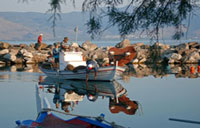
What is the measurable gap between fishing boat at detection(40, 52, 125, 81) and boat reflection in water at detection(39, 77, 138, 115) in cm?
35

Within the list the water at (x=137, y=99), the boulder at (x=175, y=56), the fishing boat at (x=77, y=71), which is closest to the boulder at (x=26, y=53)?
the water at (x=137, y=99)

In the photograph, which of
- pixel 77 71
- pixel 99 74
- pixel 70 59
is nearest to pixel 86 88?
pixel 99 74

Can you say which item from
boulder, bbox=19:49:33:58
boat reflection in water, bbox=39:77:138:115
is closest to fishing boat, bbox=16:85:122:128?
boat reflection in water, bbox=39:77:138:115

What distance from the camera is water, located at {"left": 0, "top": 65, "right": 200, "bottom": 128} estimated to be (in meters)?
13.4

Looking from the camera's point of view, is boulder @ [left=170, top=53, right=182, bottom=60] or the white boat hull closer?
the white boat hull

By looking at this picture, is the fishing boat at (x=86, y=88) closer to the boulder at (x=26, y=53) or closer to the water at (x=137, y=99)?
the water at (x=137, y=99)

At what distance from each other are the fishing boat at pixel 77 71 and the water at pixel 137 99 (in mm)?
736

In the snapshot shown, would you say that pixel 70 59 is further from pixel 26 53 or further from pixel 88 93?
pixel 26 53

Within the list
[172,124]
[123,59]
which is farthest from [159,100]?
[123,59]

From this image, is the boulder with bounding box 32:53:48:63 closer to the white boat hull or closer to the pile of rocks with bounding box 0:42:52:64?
the pile of rocks with bounding box 0:42:52:64

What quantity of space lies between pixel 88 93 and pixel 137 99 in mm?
2793

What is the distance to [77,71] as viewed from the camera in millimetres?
24297

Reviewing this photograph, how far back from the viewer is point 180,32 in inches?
338

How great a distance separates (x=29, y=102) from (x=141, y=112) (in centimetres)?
504
